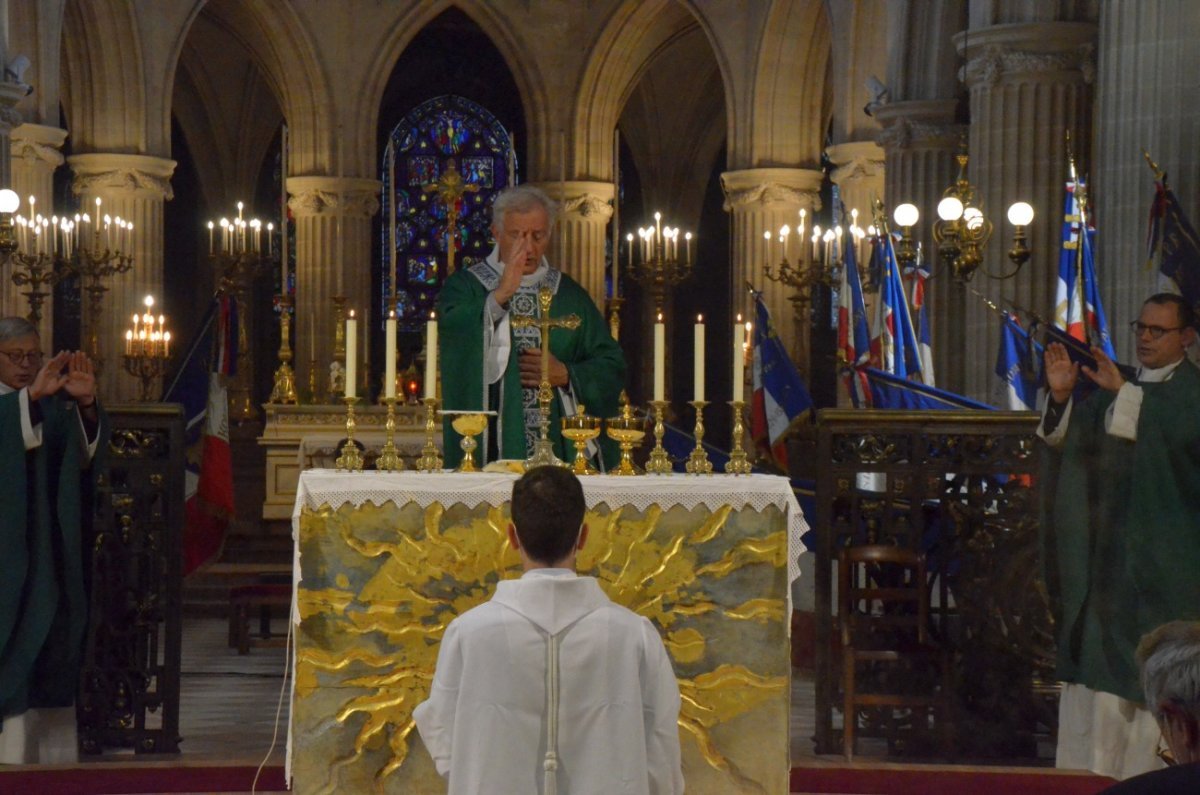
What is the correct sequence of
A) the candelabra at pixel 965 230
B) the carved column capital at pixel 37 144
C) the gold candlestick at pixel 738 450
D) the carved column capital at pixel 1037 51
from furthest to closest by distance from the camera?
1. the carved column capital at pixel 37 144
2. the carved column capital at pixel 1037 51
3. the candelabra at pixel 965 230
4. the gold candlestick at pixel 738 450

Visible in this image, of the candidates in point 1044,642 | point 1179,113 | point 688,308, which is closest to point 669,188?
point 688,308

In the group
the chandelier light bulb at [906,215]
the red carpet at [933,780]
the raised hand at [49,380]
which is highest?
the chandelier light bulb at [906,215]

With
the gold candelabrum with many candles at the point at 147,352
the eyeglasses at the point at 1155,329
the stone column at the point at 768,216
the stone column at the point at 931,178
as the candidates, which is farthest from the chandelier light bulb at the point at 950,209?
the stone column at the point at 768,216

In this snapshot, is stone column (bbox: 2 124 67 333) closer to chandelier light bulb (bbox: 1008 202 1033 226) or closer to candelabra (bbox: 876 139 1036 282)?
candelabra (bbox: 876 139 1036 282)

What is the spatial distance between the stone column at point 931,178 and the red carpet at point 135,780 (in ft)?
35.6

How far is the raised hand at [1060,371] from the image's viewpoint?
707 cm

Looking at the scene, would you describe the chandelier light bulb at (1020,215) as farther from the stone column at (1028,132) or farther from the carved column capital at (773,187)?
the carved column capital at (773,187)

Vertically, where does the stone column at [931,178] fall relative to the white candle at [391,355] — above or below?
above

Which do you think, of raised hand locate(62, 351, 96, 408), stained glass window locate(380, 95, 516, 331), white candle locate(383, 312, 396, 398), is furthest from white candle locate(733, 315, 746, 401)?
stained glass window locate(380, 95, 516, 331)

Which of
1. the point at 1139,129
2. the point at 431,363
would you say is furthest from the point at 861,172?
the point at 431,363

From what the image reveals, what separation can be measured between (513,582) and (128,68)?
20.8m

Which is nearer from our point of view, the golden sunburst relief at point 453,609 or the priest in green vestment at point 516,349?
the golden sunburst relief at point 453,609

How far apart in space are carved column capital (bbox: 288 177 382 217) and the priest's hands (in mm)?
18708

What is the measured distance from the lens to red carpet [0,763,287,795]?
272 inches
